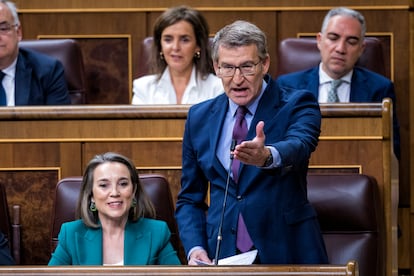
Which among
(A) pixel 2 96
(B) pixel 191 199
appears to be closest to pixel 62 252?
(B) pixel 191 199

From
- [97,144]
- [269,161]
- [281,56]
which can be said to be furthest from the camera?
[281,56]

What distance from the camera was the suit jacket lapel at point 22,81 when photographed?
217cm

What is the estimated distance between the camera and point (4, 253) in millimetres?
1676

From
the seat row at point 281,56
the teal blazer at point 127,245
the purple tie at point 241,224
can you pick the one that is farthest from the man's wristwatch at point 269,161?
the seat row at point 281,56

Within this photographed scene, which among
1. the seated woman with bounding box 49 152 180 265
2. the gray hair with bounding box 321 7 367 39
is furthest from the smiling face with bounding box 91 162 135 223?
the gray hair with bounding box 321 7 367 39

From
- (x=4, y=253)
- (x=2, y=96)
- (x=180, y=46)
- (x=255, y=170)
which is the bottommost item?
(x=4, y=253)

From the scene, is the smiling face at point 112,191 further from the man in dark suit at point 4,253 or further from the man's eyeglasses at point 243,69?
the man's eyeglasses at point 243,69

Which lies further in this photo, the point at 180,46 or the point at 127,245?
the point at 180,46

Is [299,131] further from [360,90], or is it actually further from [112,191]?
[360,90]

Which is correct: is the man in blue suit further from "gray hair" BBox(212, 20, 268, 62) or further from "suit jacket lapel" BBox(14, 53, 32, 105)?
"suit jacket lapel" BBox(14, 53, 32, 105)

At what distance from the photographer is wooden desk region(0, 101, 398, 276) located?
1.83 m

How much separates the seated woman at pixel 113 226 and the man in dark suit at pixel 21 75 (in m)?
0.55

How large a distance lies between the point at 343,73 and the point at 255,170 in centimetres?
89

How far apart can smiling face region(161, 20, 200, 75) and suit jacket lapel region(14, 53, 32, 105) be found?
11.3 inches
